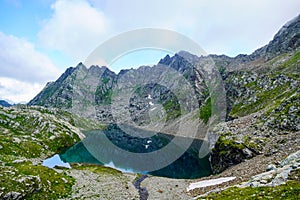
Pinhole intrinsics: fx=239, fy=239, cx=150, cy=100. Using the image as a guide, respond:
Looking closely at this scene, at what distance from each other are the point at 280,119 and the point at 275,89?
3190 inches

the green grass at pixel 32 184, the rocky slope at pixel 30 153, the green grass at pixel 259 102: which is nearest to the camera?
the green grass at pixel 32 184

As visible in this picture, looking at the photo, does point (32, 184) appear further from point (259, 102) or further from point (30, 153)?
point (259, 102)

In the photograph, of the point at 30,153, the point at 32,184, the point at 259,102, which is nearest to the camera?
the point at 32,184

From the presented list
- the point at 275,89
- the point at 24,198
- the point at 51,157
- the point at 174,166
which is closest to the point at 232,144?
the point at 174,166

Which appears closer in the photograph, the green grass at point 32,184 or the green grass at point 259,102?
the green grass at point 32,184

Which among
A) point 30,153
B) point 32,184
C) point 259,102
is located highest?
point 259,102

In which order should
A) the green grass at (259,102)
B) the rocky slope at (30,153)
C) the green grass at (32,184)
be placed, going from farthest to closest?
1. the green grass at (259,102)
2. the rocky slope at (30,153)
3. the green grass at (32,184)

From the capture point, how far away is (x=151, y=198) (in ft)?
160

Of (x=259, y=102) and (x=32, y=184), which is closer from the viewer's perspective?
(x=32, y=184)

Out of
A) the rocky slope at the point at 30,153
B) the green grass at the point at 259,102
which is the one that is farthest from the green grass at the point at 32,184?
the green grass at the point at 259,102

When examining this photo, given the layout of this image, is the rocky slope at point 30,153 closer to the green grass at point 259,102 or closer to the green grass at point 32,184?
the green grass at point 32,184

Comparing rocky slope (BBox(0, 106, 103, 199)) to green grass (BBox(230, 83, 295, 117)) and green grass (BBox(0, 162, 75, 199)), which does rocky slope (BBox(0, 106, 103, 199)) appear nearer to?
green grass (BBox(0, 162, 75, 199))

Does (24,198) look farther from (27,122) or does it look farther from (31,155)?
(27,122)

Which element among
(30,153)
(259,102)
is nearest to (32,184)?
(30,153)
